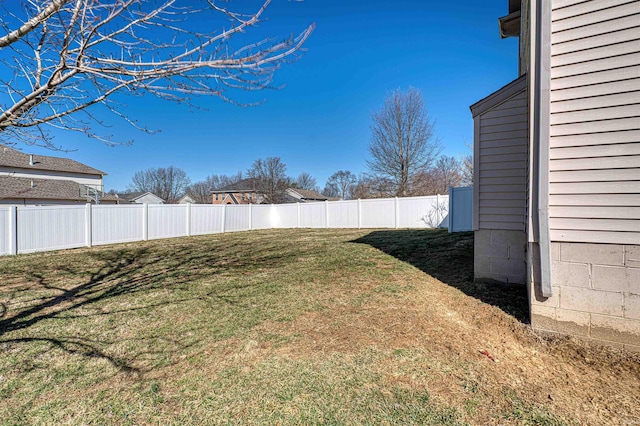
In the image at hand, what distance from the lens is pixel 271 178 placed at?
34.9 metres

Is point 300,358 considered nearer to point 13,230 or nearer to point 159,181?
point 13,230

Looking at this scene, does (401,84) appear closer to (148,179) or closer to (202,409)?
(202,409)

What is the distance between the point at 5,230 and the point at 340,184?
136 feet

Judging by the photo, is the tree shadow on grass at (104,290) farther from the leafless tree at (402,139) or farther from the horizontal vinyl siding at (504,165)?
the leafless tree at (402,139)

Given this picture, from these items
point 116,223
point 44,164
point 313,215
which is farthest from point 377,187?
point 44,164

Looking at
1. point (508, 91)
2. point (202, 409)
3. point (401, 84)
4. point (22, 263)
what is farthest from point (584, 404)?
point (401, 84)

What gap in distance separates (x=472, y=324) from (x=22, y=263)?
10.4 metres

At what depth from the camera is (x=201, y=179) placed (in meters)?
55.2

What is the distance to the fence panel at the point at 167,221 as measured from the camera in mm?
12914

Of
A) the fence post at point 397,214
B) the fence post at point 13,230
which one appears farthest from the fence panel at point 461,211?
the fence post at point 13,230

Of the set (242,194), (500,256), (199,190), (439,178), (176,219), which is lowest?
(500,256)

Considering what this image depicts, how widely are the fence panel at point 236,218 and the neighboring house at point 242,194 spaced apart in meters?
16.4

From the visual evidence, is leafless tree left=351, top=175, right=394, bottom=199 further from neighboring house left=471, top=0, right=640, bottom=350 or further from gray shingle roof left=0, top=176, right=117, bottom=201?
gray shingle roof left=0, top=176, right=117, bottom=201

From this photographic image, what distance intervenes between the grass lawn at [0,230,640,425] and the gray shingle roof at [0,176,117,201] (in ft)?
70.4
